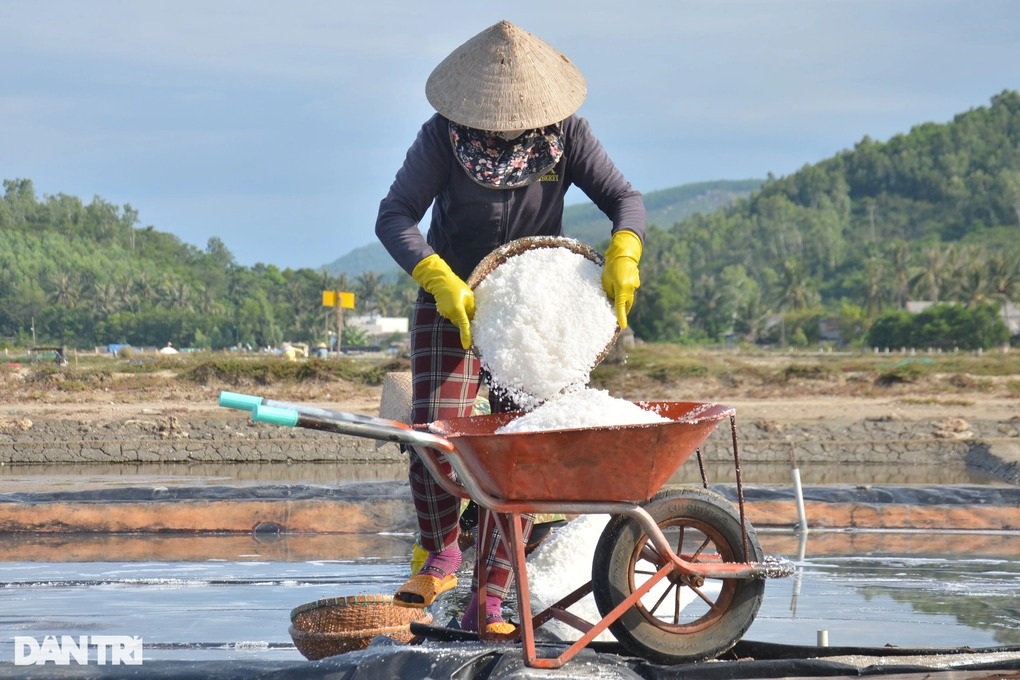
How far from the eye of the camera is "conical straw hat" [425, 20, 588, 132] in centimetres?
342

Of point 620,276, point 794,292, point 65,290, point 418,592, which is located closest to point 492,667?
point 418,592

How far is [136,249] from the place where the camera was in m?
118

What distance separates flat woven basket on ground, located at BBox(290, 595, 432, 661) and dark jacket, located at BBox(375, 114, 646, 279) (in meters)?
1.04

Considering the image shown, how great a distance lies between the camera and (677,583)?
3.05m

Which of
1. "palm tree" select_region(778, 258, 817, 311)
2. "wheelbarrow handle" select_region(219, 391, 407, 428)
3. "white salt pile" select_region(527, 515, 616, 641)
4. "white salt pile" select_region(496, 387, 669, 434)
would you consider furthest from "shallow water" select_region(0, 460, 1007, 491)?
"palm tree" select_region(778, 258, 817, 311)

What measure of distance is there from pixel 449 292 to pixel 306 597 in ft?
6.24

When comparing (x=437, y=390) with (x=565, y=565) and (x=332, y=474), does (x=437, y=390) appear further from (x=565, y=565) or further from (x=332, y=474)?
(x=332, y=474)

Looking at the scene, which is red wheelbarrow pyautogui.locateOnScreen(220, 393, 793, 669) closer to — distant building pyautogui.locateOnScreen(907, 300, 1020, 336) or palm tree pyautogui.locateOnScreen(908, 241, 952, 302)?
distant building pyautogui.locateOnScreen(907, 300, 1020, 336)

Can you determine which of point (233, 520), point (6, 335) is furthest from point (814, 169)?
point (233, 520)

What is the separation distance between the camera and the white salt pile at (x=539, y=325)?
3260 millimetres

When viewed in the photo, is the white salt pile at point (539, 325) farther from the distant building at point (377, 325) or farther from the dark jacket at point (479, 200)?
the distant building at point (377, 325)

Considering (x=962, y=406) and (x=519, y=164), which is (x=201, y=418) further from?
(x=519, y=164)

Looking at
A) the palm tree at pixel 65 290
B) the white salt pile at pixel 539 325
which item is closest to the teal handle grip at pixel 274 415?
the white salt pile at pixel 539 325

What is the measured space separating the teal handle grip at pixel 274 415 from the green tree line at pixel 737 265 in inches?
1664
